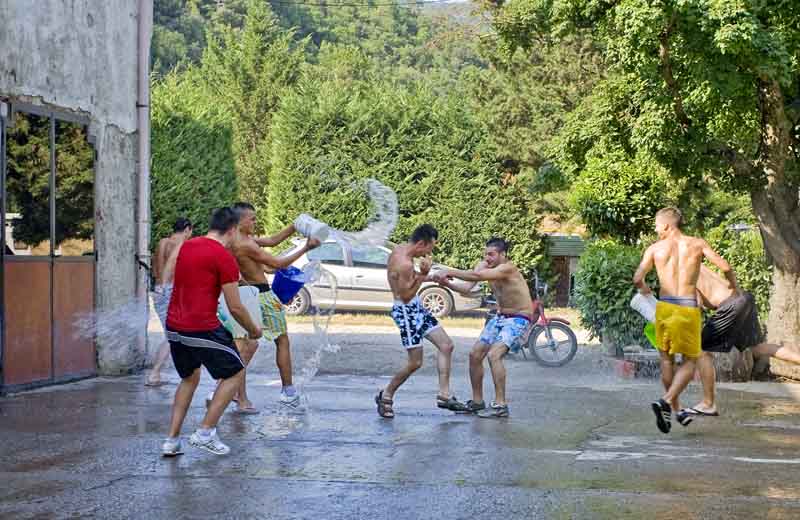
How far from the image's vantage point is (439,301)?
75.5 ft

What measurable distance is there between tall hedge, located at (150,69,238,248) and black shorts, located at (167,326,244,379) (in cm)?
2004

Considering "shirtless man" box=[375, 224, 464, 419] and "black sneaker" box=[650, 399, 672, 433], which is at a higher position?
"shirtless man" box=[375, 224, 464, 419]

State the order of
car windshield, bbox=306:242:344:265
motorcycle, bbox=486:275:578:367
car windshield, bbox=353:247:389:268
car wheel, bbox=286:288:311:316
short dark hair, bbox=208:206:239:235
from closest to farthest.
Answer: short dark hair, bbox=208:206:239:235 → motorcycle, bbox=486:275:578:367 → car windshield, bbox=306:242:344:265 → car windshield, bbox=353:247:389:268 → car wheel, bbox=286:288:311:316

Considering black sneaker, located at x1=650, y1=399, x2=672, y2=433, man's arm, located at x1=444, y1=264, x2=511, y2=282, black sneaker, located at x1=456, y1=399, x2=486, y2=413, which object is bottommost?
black sneaker, located at x1=456, y1=399, x2=486, y2=413

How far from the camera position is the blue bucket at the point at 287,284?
10.8 meters

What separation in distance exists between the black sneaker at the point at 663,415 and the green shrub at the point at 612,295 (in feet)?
18.9

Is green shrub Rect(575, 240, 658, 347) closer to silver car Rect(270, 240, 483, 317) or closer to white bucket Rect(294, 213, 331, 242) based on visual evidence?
white bucket Rect(294, 213, 331, 242)

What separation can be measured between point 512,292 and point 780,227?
5017 millimetres

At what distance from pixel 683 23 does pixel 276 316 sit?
5355 mm

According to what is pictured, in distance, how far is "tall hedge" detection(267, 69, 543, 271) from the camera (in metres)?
25.0

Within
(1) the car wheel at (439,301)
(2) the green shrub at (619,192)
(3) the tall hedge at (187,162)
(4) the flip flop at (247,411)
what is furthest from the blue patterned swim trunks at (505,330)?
(3) the tall hedge at (187,162)

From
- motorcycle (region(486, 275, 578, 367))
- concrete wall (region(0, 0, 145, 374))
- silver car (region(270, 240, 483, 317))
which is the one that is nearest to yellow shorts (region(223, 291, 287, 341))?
concrete wall (region(0, 0, 145, 374))

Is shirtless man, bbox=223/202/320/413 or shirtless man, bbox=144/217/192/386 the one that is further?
shirtless man, bbox=144/217/192/386

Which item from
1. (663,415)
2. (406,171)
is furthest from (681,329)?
(406,171)
